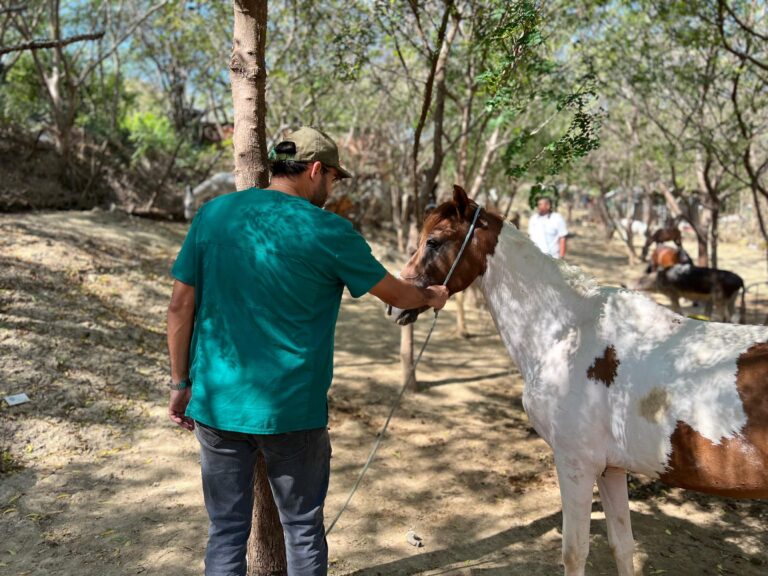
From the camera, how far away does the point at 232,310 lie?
7.21 ft

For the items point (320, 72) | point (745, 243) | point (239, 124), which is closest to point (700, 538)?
point (239, 124)

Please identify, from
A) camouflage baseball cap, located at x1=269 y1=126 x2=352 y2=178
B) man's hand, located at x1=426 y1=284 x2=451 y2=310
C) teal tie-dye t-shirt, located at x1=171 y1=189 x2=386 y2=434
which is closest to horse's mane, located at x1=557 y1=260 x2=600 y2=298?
Answer: man's hand, located at x1=426 y1=284 x2=451 y2=310

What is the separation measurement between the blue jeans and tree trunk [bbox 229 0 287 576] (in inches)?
22.5

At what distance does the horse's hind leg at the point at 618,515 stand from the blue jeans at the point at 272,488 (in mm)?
1515

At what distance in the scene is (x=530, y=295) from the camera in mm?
2992

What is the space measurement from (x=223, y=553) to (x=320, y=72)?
10.8 metres

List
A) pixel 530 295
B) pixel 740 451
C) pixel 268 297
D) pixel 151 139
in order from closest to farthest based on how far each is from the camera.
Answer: pixel 268 297
pixel 740 451
pixel 530 295
pixel 151 139

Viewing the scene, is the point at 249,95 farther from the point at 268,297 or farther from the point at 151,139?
the point at 151,139

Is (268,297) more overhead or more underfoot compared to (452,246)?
more underfoot

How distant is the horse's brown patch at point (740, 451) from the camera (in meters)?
2.43

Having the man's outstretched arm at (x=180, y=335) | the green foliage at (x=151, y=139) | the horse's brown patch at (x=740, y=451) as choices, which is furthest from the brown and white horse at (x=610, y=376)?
the green foliage at (x=151, y=139)

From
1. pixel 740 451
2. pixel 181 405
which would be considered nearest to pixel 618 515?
pixel 740 451

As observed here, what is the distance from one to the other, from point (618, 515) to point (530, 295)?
1.23 m

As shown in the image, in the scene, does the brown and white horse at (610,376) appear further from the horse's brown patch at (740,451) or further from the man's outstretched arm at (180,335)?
the man's outstretched arm at (180,335)
